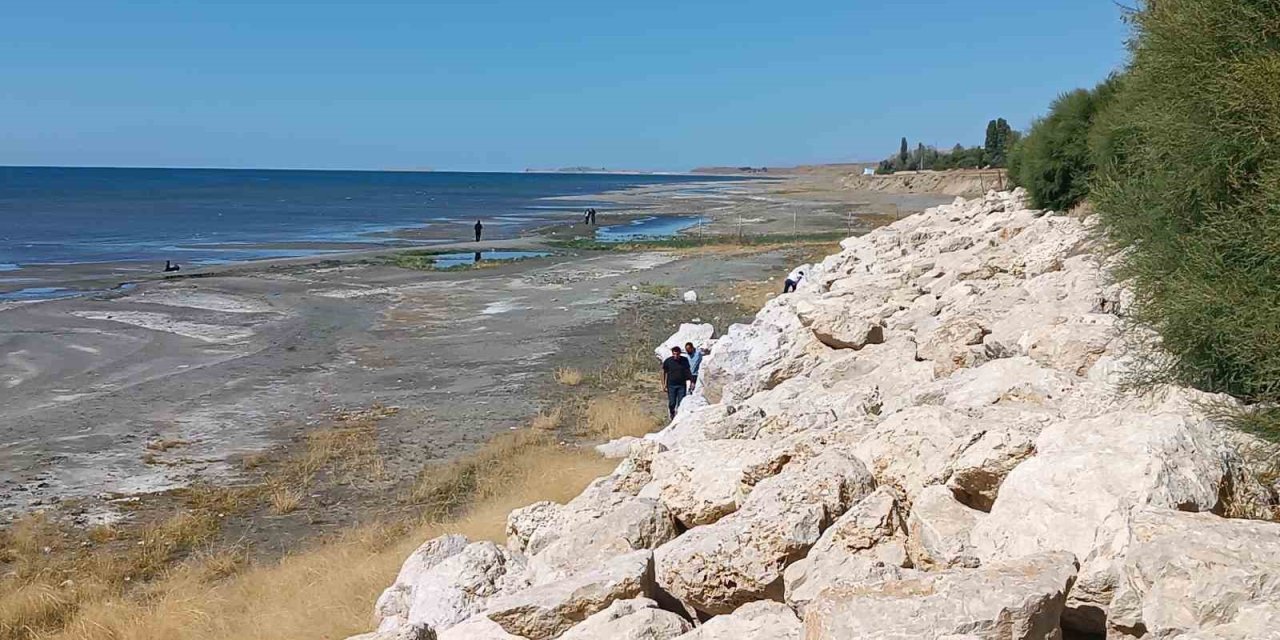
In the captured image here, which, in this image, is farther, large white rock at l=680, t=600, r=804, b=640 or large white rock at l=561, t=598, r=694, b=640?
large white rock at l=561, t=598, r=694, b=640

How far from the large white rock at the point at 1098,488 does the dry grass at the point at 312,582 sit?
174 inches

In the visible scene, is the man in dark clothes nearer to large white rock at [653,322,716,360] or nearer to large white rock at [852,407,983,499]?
large white rock at [653,322,716,360]

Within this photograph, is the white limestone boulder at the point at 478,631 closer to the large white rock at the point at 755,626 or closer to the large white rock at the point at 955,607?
the large white rock at the point at 755,626

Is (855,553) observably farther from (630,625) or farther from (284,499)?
(284,499)

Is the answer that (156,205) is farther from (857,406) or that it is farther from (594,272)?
(857,406)

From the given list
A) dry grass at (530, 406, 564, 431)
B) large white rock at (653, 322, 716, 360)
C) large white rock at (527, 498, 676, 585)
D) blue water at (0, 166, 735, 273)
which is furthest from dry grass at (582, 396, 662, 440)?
blue water at (0, 166, 735, 273)

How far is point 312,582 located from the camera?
848 centimetres

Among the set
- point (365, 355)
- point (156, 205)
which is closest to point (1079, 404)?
point (365, 355)

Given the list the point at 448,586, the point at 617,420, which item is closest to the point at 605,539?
the point at 448,586

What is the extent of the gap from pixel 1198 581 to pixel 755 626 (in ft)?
5.32

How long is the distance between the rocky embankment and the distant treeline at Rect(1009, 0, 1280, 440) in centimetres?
38

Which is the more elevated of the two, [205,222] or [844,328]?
[844,328]

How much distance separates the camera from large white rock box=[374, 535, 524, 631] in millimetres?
5746

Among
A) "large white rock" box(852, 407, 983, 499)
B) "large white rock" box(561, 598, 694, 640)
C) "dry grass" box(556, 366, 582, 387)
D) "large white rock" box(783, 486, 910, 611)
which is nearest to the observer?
"large white rock" box(783, 486, 910, 611)
